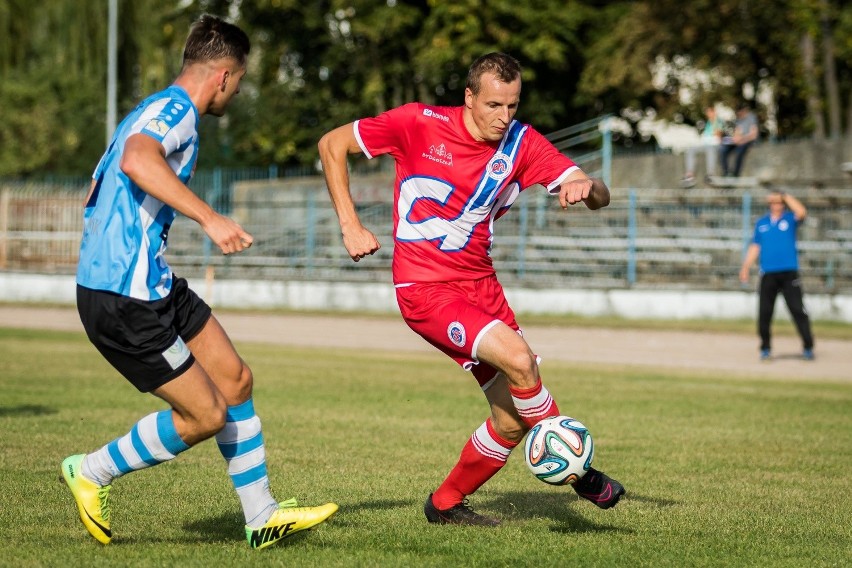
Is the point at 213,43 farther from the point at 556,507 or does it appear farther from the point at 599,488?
the point at 556,507

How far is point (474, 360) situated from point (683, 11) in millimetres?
28923

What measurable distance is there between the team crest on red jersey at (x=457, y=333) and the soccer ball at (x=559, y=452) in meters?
0.55

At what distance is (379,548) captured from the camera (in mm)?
5898

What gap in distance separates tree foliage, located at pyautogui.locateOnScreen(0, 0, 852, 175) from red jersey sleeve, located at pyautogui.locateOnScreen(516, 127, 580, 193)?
25.7 metres

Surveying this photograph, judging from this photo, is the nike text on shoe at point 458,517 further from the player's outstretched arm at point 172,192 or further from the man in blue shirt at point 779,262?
the man in blue shirt at point 779,262

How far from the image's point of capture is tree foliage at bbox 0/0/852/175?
111 ft

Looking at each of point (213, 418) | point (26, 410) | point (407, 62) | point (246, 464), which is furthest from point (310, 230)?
point (213, 418)

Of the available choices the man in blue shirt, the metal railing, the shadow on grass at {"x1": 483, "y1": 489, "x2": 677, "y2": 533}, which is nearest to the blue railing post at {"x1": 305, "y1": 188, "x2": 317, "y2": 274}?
the metal railing

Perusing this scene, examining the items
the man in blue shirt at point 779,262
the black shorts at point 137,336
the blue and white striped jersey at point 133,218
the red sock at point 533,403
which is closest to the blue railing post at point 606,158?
the man in blue shirt at point 779,262

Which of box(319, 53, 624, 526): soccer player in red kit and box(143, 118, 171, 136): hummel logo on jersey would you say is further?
box(319, 53, 624, 526): soccer player in red kit

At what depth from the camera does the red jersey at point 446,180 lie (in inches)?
257

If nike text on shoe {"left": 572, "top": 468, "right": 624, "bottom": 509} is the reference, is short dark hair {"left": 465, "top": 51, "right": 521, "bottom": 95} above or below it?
above

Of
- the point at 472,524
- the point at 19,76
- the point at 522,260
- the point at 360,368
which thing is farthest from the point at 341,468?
the point at 19,76

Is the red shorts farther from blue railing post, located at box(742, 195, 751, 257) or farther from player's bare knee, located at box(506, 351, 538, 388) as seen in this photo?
blue railing post, located at box(742, 195, 751, 257)
